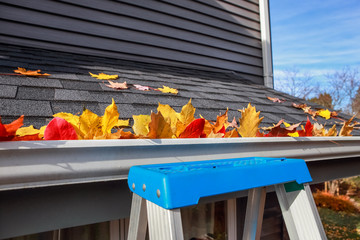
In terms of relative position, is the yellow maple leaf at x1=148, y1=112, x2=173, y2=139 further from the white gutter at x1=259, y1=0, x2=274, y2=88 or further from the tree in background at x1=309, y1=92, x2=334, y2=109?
the tree in background at x1=309, y1=92, x2=334, y2=109

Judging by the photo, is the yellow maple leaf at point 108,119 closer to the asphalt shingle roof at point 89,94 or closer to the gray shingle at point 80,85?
the asphalt shingle roof at point 89,94

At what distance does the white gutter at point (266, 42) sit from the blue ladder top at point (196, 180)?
148 inches

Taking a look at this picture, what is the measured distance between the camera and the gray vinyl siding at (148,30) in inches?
103

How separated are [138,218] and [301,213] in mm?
542

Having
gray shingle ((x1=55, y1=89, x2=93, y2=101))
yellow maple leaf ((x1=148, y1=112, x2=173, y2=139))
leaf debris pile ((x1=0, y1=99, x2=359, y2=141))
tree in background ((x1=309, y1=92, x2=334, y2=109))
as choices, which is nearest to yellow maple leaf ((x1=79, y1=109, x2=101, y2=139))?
leaf debris pile ((x1=0, y1=99, x2=359, y2=141))

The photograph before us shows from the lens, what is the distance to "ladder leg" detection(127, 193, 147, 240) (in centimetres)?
73

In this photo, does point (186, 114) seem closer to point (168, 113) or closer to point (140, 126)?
point (168, 113)

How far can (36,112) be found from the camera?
3.88 ft

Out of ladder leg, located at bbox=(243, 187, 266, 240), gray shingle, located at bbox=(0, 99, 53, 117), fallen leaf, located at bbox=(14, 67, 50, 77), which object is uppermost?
fallen leaf, located at bbox=(14, 67, 50, 77)

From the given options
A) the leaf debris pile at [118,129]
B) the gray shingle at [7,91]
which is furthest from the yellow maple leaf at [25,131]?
the gray shingle at [7,91]

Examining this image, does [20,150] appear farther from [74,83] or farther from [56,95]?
[74,83]

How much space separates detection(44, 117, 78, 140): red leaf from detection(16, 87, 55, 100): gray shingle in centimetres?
64

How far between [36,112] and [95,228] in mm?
1090

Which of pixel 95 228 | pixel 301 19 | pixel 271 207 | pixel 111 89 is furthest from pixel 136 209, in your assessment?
pixel 301 19
